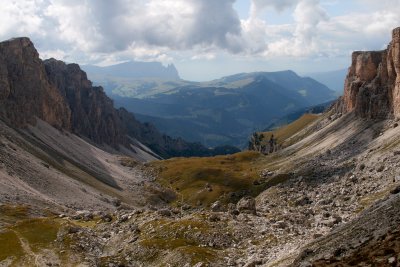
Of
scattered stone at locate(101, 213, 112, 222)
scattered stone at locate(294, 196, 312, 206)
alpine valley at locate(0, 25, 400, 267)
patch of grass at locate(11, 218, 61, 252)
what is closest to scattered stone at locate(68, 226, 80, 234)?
alpine valley at locate(0, 25, 400, 267)

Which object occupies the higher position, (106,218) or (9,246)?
(9,246)

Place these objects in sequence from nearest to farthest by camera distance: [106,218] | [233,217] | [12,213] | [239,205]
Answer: [233,217], [239,205], [106,218], [12,213]

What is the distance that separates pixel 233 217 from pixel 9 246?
110 feet

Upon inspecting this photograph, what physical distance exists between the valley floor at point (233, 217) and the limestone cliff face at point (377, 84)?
6372 millimetres

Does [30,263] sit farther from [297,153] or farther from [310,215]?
[297,153]

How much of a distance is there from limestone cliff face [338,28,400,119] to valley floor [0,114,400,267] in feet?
20.9

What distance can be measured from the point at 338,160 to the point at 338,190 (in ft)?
115

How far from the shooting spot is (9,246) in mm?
70000

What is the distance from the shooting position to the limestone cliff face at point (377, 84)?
489ft

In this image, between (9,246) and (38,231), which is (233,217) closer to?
(38,231)

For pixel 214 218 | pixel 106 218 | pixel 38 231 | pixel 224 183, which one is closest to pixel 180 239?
pixel 214 218

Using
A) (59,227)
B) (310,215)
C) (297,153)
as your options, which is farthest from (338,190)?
(297,153)

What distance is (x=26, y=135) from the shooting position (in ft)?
632

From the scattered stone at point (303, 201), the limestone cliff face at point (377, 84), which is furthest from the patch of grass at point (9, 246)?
the limestone cliff face at point (377, 84)
